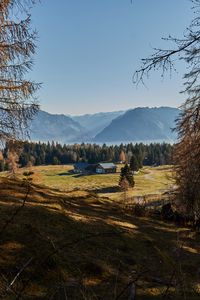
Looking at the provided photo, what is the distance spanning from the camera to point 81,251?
303 inches

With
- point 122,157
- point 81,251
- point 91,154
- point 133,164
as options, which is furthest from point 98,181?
point 81,251

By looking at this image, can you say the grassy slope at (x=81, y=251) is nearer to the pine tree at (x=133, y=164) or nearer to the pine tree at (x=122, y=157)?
the pine tree at (x=133, y=164)

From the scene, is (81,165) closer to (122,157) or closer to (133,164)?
(122,157)

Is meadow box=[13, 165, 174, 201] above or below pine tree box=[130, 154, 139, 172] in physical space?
below

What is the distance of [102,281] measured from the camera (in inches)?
253

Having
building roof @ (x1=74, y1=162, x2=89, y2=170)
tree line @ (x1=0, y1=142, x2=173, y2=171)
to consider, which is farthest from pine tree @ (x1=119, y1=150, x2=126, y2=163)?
building roof @ (x1=74, y1=162, x2=89, y2=170)

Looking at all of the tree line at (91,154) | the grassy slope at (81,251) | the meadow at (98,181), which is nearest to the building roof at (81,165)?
the meadow at (98,181)

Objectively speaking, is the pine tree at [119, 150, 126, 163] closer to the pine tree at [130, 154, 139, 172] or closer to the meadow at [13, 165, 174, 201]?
the meadow at [13, 165, 174, 201]

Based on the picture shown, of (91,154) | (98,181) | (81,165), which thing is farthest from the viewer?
(91,154)

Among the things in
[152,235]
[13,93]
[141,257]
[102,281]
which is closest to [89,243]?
[141,257]

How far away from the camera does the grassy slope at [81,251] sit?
224 inches

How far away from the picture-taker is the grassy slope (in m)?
5.68

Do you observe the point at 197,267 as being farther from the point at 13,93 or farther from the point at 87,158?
the point at 87,158

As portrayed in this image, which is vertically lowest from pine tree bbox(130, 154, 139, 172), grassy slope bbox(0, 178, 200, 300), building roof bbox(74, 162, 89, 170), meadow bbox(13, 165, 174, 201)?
meadow bbox(13, 165, 174, 201)
